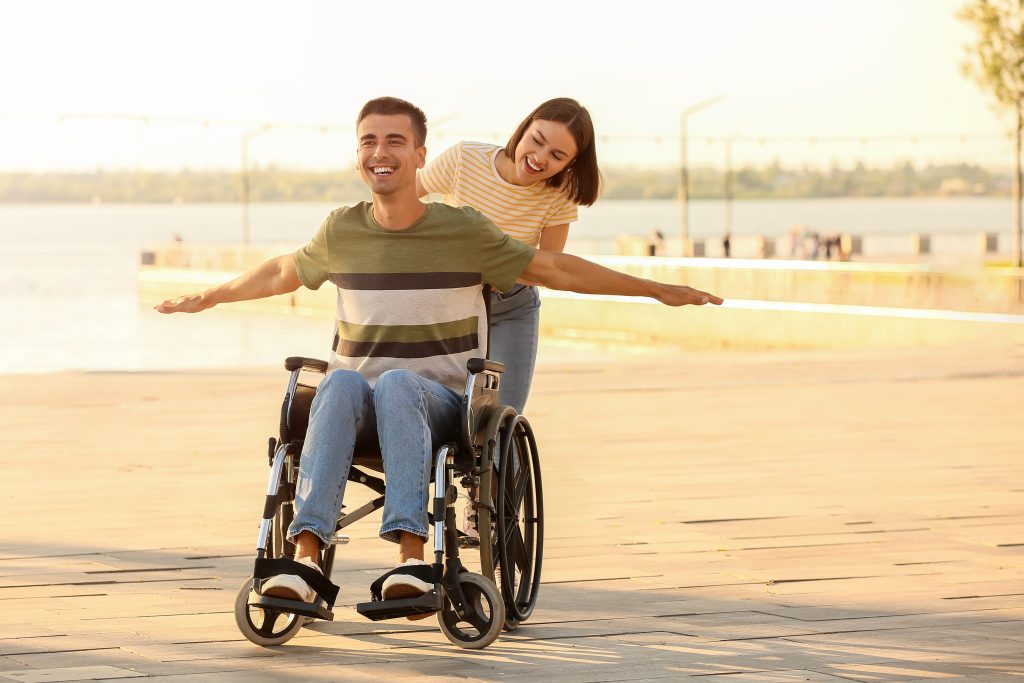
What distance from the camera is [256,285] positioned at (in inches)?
209

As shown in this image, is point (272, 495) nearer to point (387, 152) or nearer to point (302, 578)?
point (302, 578)

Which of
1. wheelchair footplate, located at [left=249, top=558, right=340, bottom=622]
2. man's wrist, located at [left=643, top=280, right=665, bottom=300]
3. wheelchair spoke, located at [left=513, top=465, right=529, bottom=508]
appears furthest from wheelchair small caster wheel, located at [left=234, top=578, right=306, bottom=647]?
man's wrist, located at [left=643, top=280, right=665, bottom=300]

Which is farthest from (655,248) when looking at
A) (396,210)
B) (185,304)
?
(396,210)

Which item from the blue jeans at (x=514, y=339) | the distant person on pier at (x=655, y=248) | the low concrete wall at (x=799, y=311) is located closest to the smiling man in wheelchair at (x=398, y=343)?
the blue jeans at (x=514, y=339)

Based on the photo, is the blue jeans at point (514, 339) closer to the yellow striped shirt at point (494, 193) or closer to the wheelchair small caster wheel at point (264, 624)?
the yellow striped shirt at point (494, 193)

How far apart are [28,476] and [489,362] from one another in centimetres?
447

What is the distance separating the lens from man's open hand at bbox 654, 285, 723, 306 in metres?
5.27

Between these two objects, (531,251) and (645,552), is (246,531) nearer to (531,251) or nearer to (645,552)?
(645,552)

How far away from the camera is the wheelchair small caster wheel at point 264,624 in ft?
16.1

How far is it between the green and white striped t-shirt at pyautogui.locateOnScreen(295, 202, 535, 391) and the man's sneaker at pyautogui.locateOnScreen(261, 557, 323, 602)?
0.63 meters

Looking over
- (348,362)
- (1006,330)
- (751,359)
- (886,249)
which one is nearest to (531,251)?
(348,362)

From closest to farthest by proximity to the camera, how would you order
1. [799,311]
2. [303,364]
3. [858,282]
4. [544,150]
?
[303,364] → [544,150] → [858,282] → [799,311]

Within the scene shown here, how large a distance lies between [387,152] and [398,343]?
51cm

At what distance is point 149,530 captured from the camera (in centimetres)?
719
